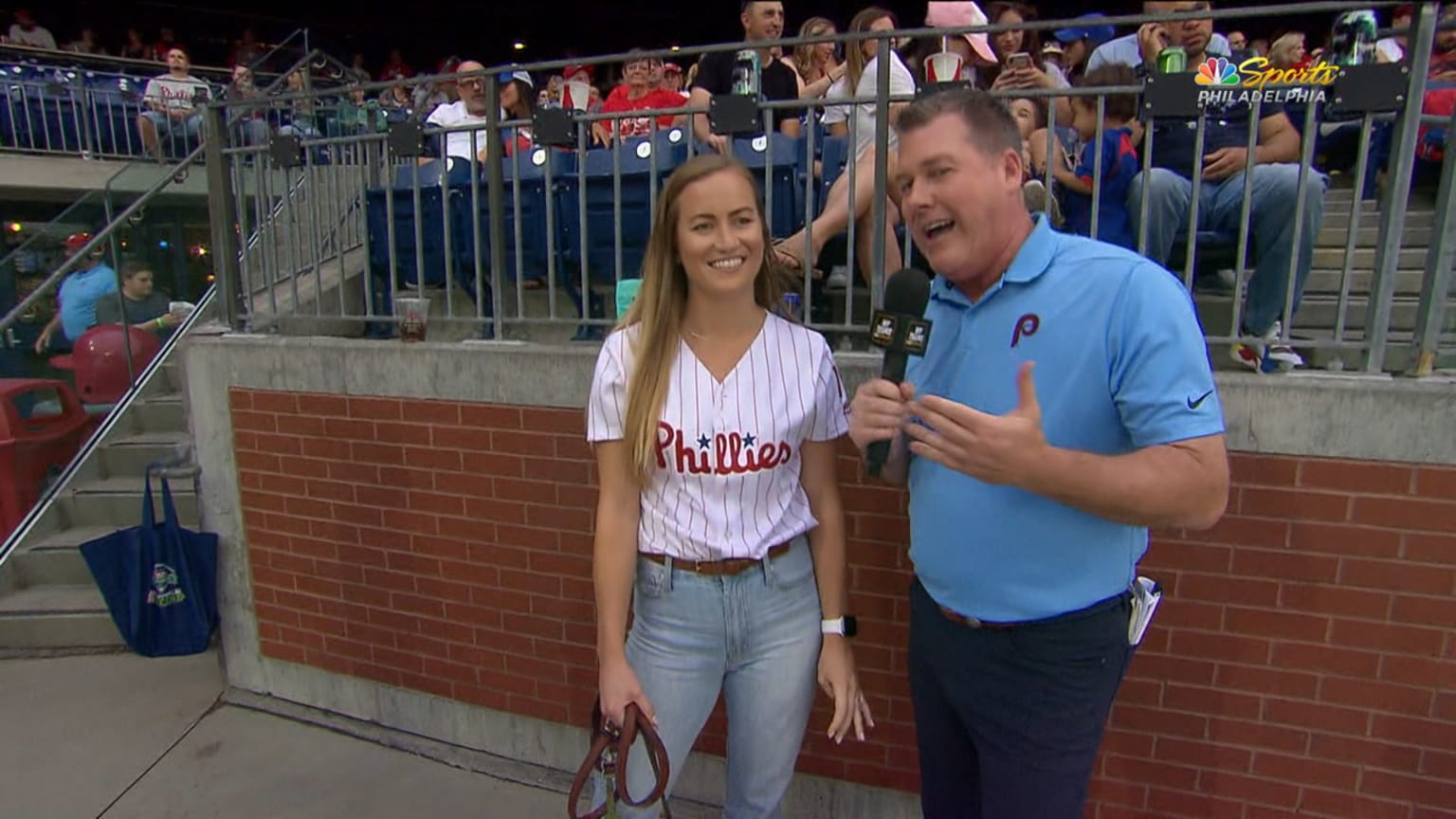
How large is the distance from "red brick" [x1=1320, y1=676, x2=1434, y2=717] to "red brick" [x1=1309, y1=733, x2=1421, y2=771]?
0.10m

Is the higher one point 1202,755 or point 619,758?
point 619,758

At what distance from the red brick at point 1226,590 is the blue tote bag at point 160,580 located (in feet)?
12.9

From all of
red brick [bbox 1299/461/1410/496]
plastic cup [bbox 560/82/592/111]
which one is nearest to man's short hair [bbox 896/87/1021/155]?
red brick [bbox 1299/461/1410/496]

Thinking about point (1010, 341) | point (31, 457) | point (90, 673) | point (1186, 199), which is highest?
point (1186, 199)

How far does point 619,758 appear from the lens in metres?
1.85

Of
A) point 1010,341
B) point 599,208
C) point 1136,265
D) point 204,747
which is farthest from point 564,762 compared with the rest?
point 1136,265

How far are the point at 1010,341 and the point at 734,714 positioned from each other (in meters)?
1.09

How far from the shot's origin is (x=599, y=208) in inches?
144

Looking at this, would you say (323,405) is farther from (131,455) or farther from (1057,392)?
(1057,392)

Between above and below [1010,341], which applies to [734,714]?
below

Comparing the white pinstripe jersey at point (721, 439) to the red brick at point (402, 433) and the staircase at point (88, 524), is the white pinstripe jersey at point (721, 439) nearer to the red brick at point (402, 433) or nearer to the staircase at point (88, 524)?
the red brick at point (402, 433)

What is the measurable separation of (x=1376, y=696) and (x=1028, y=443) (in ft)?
5.84

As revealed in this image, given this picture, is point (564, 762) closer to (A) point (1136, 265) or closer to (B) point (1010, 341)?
(B) point (1010, 341)

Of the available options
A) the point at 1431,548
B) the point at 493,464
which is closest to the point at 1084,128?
the point at 1431,548
